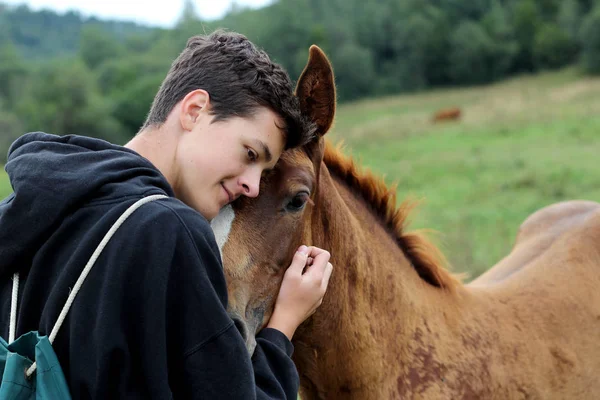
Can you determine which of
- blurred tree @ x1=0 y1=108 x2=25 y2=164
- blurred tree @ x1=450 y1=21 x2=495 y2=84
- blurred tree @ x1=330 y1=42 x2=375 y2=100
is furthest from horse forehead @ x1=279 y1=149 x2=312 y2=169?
blurred tree @ x1=330 y1=42 x2=375 y2=100

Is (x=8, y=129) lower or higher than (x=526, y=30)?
higher

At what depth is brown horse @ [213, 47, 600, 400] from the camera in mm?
2098

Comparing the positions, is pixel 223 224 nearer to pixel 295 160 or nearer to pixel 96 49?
pixel 295 160

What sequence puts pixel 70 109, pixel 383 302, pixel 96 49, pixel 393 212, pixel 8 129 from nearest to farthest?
pixel 383 302 → pixel 393 212 → pixel 8 129 → pixel 70 109 → pixel 96 49

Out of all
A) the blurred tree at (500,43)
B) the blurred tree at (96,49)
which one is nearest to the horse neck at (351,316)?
the blurred tree at (500,43)

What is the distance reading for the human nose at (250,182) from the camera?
1.80m

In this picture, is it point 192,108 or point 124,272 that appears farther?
point 192,108

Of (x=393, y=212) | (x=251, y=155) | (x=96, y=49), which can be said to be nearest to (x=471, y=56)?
(x=96, y=49)

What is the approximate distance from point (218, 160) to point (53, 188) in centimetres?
43

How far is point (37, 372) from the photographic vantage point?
54.7 inches

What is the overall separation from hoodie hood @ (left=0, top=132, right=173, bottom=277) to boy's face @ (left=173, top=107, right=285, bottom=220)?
0.16 metres

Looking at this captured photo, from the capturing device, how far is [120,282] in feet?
4.58

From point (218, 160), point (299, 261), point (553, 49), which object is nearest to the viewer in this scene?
point (218, 160)

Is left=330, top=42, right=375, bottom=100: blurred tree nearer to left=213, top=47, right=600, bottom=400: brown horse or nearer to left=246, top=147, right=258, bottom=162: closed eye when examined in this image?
left=213, top=47, right=600, bottom=400: brown horse
